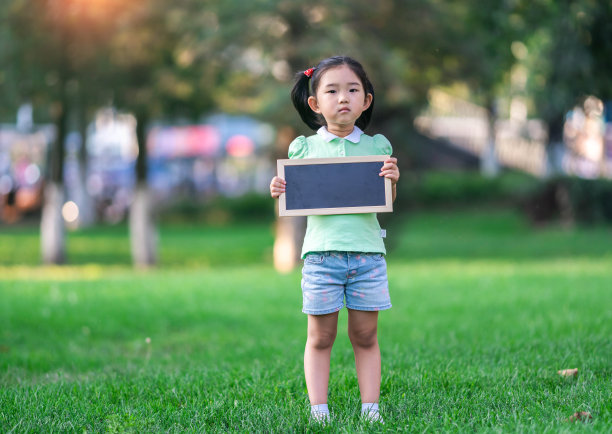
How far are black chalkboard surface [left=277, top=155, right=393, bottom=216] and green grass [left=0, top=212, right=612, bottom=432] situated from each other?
1038 millimetres

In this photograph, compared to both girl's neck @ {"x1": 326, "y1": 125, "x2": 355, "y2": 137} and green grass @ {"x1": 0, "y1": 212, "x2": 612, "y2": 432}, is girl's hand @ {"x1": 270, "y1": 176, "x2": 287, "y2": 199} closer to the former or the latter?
girl's neck @ {"x1": 326, "y1": 125, "x2": 355, "y2": 137}

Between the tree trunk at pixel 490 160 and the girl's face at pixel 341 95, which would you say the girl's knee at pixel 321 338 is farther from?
the tree trunk at pixel 490 160

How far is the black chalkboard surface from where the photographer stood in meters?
3.85

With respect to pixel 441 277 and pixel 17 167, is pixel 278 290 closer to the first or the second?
pixel 441 277

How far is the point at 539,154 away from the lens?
32812 millimetres

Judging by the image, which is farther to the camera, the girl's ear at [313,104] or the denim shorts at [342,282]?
the girl's ear at [313,104]

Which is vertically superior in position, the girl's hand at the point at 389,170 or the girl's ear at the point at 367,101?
the girl's ear at the point at 367,101

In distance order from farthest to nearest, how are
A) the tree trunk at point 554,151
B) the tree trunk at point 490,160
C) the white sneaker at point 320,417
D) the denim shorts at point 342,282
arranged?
the tree trunk at point 490,160, the tree trunk at point 554,151, the denim shorts at point 342,282, the white sneaker at point 320,417

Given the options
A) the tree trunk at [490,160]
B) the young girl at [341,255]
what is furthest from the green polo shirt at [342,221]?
the tree trunk at [490,160]

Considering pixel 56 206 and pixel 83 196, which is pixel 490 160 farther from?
pixel 56 206

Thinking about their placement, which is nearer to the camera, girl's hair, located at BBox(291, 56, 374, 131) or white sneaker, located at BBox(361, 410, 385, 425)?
white sneaker, located at BBox(361, 410, 385, 425)

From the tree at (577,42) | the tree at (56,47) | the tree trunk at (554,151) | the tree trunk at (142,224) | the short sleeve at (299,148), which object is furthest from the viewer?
the tree trunk at (554,151)

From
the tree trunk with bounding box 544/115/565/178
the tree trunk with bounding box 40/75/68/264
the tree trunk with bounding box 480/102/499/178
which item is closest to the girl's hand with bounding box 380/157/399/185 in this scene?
the tree trunk with bounding box 40/75/68/264

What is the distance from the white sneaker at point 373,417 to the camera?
377cm
